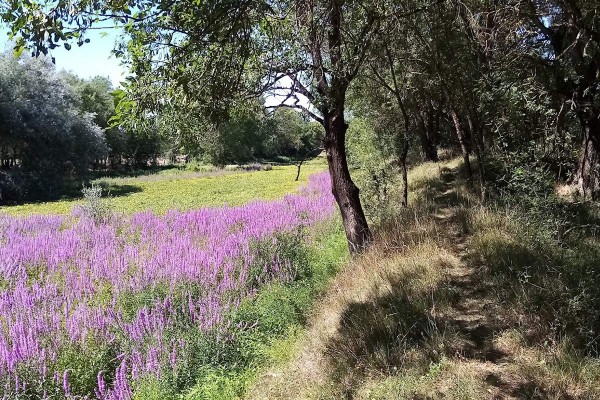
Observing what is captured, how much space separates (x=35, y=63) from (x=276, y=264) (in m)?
32.9

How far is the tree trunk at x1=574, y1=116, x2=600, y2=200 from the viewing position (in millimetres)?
9482

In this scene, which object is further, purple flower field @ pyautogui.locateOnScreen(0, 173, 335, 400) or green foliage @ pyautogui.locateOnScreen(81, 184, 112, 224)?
green foliage @ pyautogui.locateOnScreen(81, 184, 112, 224)

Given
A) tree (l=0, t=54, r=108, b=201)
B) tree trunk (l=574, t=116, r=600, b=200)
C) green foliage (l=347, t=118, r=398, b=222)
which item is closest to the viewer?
tree trunk (l=574, t=116, r=600, b=200)

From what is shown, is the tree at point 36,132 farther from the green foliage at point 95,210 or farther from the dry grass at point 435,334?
the dry grass at point 435,334

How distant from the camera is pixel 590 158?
379 inches

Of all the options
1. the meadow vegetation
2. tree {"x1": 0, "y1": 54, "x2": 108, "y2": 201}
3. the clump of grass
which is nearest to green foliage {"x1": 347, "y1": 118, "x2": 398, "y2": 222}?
the meadow vegetation

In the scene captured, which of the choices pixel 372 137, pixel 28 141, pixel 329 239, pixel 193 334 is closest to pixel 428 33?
pixel 329 239

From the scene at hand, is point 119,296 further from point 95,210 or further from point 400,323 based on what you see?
point 95,210

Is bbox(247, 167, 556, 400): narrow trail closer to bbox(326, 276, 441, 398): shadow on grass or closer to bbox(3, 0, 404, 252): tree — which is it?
bbox(326, 276, 441, 398): shadow on grass

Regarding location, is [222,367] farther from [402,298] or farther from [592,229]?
[592,229]

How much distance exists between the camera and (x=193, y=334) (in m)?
5.12

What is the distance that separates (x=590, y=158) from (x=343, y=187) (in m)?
6.34

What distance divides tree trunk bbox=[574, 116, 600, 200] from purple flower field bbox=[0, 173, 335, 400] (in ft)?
21.1

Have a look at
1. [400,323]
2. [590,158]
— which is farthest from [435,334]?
[590,158]
